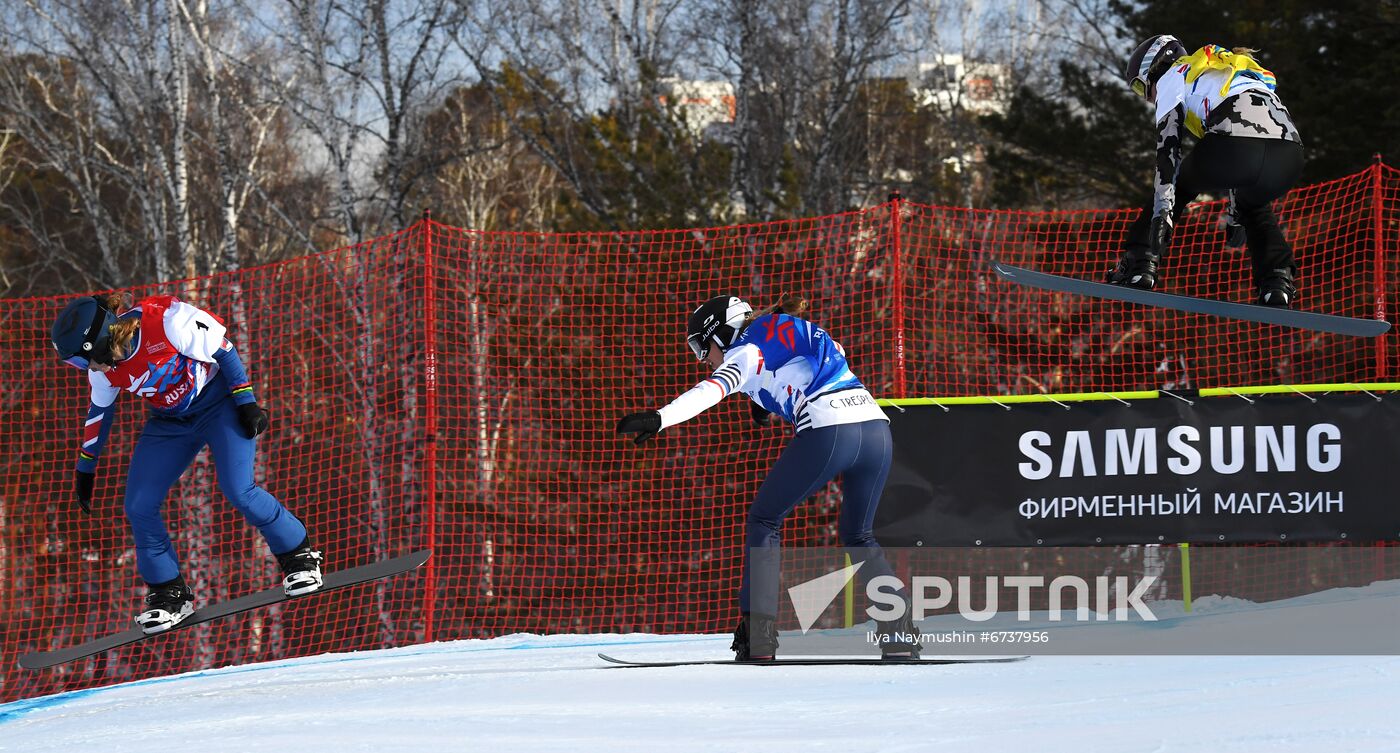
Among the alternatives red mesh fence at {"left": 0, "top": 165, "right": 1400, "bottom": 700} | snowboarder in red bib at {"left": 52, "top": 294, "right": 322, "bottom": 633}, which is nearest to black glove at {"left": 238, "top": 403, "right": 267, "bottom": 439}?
snowboarder in red bib at {"left": 52, "top": 294, "right": 322, "bottom": 633}

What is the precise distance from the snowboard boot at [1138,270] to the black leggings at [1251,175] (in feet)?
0.14

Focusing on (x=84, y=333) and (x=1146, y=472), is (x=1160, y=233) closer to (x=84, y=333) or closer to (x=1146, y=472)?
(x=1146, y=472)

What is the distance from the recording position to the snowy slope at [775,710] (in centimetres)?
430

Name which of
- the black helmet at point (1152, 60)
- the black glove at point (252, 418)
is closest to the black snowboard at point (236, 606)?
the black glove at point (252, 418)

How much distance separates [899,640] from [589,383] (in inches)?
333

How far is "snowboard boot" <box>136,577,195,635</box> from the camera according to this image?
6398 mm

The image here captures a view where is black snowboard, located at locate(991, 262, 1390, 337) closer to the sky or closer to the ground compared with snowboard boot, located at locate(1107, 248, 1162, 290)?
closer to the ground

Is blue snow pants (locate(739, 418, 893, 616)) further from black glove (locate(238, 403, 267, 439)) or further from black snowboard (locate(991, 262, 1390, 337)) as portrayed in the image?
black glove (locate(238, 403, 267, 439))

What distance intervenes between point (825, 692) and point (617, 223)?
11.0 metres

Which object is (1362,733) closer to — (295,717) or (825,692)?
(825,692)

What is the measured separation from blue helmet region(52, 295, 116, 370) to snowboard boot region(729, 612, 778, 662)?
2.90 meters

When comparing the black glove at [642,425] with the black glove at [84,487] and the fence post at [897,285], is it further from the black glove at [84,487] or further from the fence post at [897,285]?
the fence post at [897,285]

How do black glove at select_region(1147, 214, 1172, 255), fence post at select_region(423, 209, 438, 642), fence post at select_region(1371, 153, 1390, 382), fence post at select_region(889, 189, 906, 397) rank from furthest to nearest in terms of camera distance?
fence post at select_region(423, 209, 438, 642) → fence post at select_region(889, 189, 906, 397) → fence post at select_region(1371, 153, 1390, 382) → black glove at select_region(1147, 214, 1172, 255)

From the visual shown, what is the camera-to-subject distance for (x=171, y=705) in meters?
6.25
